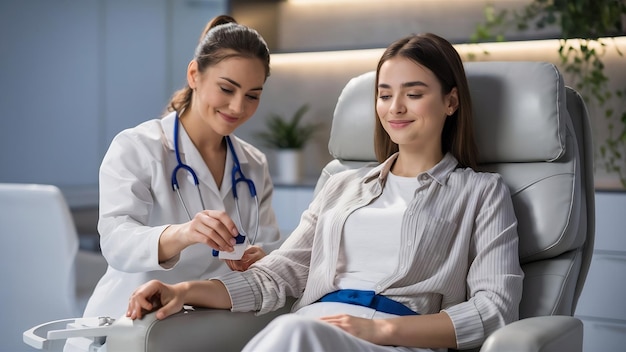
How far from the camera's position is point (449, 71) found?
187cm

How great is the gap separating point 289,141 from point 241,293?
85.8 inches

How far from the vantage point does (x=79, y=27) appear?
496cm

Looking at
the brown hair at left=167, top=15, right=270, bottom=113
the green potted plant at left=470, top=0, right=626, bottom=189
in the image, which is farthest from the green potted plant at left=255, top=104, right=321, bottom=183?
the brown hair at left=167, top=15, right=270, bottom=113

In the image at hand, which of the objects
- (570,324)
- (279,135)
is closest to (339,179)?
(570,324)

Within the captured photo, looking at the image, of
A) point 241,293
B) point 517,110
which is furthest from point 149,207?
point 517,110

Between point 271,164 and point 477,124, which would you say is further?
point 271,164

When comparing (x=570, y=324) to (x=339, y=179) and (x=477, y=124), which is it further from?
(x=339, y=179)

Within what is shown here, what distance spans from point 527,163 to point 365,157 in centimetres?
42

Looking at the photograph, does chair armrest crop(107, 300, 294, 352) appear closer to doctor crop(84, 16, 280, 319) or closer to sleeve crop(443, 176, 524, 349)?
doctor crop(84, 16, 280, 319)

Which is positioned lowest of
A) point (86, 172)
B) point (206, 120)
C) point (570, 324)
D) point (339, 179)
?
point (86, 172)

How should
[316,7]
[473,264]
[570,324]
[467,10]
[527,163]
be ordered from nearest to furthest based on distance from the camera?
[570,324] → [473,264] → [527,163] → [467,10] → [316,7]

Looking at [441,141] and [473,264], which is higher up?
[441,141]

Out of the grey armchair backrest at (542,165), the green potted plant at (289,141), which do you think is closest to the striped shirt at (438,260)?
the grey armchair backrest at (542,165)

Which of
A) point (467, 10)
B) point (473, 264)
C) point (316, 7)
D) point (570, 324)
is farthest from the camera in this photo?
point (316, 7)
